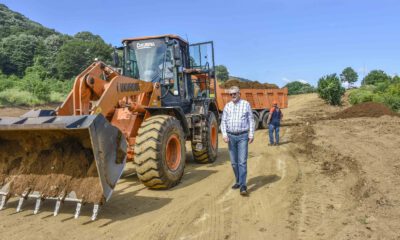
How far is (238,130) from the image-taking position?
673 centimetres

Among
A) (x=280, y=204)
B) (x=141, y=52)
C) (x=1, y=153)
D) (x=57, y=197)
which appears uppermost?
(x=141, y=52)

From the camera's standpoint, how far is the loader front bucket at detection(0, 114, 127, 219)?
16.6ft

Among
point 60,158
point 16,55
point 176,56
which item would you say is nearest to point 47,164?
point 60,158

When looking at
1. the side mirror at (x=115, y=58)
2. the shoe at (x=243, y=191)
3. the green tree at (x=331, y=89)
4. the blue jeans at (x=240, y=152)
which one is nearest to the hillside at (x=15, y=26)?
the green tree at (x=331, y=89)

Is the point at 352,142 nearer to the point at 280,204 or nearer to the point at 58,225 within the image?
the point at 280,204

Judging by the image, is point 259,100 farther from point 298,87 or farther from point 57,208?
point 298,87

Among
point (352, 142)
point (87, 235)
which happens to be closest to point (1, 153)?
point (87, 235)

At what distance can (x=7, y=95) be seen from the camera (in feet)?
74.5

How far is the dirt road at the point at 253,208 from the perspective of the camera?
4.83m

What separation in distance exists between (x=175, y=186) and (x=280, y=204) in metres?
2.04

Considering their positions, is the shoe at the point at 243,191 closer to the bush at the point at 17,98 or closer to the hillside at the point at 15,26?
the bush at the point at 17,98

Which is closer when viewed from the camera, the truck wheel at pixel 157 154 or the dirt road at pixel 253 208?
the dirt road at pixel 253 208

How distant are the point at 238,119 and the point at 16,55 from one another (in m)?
46.3

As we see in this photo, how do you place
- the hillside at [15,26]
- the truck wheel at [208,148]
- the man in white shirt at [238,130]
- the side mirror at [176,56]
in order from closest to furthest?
the man in white shirt at [238,130] < the side mirror at [176,56] < the truck wheel at [208,148] < the hillside at [15,26]
